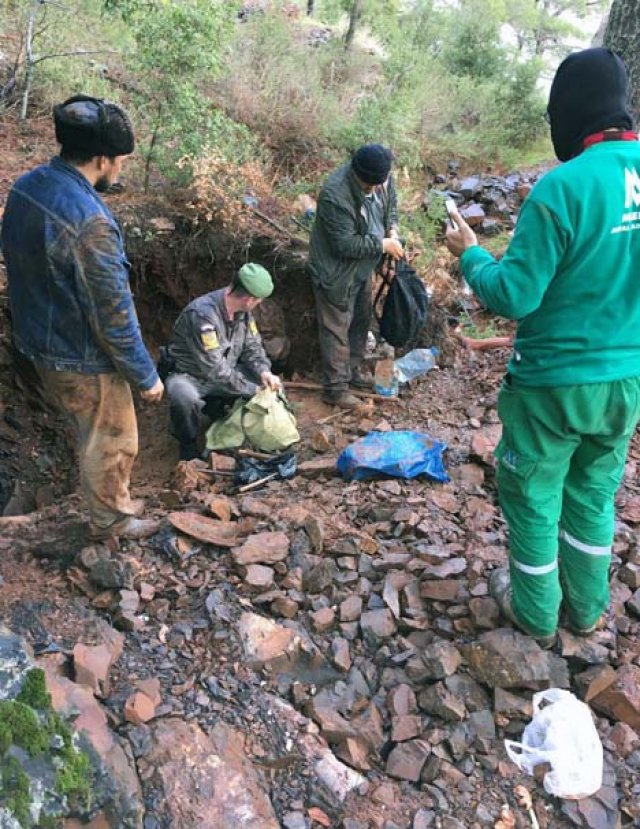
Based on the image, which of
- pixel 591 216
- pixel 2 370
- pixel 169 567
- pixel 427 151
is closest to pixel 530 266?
pixel 591 216

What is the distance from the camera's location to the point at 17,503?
15.7 ft

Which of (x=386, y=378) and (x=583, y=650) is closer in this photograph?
(x=583, y=650)

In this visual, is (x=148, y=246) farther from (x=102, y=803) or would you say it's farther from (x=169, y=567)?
(x=102, y=803)

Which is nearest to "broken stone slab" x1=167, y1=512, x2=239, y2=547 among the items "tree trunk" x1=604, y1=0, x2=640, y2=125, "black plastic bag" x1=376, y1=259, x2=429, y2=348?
"black plastic bag" x1=376, y1=259, x2=429, y2=348

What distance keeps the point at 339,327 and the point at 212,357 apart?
106cm

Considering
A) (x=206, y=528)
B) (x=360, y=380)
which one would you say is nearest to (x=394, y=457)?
(x=206, y=528)

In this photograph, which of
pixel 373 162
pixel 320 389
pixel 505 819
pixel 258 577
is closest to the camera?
pixel 505 819

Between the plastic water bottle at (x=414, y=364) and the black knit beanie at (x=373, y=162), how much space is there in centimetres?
159

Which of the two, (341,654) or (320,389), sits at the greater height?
(341,654)

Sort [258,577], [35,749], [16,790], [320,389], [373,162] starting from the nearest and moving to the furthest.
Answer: [16,790] → [35,749] → [258,577] → [373,162] → [320,389]

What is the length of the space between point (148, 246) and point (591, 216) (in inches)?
184

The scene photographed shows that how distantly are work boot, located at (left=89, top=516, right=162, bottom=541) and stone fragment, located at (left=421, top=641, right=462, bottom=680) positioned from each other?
157cm

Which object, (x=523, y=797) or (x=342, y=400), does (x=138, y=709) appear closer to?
(x=523, y=797)

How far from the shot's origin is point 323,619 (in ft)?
10.0
